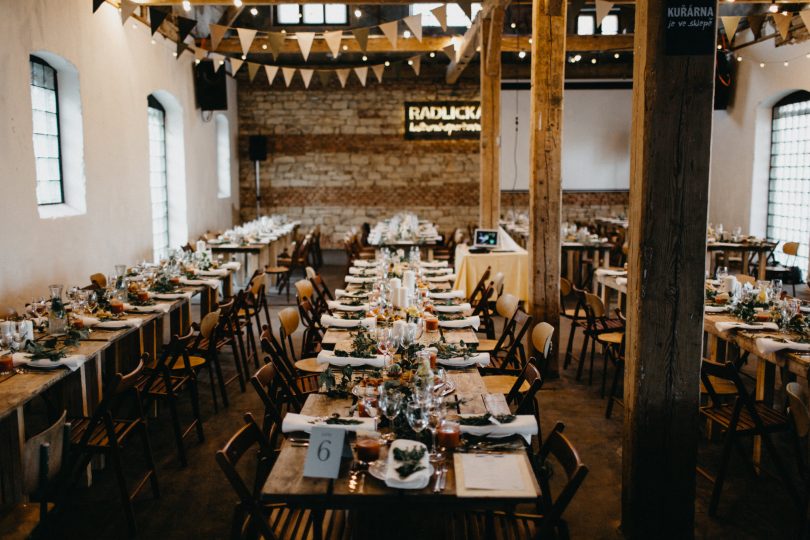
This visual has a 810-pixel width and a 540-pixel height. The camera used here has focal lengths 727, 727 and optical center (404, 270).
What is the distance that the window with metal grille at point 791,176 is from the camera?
11914mm

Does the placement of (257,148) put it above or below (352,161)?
above

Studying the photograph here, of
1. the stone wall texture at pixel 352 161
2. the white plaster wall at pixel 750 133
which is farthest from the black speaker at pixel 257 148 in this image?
the white plaster wall at pixel 750 133

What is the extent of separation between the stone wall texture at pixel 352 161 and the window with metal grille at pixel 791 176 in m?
3.71

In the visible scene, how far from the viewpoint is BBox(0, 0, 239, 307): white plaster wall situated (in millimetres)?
6562

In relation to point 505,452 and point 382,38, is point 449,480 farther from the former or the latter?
point 382,38

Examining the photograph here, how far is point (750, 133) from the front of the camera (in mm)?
13008

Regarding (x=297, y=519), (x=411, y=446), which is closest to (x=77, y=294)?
(x=297, y=519)

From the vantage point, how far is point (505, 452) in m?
2.89

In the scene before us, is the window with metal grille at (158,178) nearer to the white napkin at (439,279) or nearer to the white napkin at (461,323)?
the white napkin at (439,279)

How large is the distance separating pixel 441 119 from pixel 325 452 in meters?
13.7

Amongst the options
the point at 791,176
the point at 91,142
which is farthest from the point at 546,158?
the point at 791,176

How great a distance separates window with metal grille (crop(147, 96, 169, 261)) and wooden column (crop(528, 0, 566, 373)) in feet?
20.8

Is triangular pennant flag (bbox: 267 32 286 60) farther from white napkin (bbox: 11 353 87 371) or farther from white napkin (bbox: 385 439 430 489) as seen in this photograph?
white napkin (bbox: 385 439 430 489)

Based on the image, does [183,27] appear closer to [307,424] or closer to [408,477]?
[307,424]
